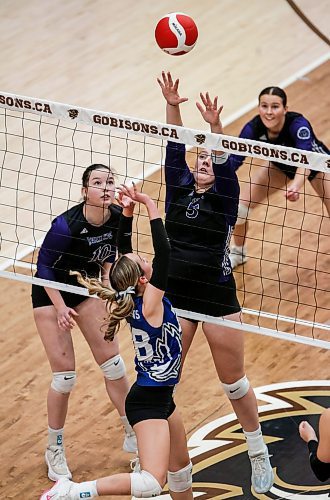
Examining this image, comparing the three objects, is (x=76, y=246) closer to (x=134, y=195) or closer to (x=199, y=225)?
(x=199, y=225)

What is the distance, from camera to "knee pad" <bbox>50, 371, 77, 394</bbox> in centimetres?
775

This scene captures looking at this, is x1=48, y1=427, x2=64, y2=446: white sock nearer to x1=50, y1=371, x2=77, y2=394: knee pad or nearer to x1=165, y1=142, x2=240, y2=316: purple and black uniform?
x1=50, y1=371, x2=77, y2=394: knee pad

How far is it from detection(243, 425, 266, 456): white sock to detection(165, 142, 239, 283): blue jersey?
41.8 inches

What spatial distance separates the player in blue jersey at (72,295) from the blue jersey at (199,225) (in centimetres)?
43

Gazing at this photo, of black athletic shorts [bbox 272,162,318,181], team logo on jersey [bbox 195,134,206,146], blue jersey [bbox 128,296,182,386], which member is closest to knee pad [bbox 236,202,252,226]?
black athletic shorts [bbox 272,162,318,181]

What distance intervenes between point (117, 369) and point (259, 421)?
116 cm

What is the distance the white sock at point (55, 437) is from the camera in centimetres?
793

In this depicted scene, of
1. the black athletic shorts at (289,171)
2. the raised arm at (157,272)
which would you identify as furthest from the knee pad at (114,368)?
the black athletic shorts at (289,171)

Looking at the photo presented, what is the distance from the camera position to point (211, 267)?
7.47m

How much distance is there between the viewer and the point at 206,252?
7469 millimetres

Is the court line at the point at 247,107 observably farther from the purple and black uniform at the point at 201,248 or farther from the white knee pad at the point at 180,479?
the white knee pad at the point at 180,479

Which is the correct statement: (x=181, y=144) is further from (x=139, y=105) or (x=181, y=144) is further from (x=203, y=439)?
(x=139, y=105)

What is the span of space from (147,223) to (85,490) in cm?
473

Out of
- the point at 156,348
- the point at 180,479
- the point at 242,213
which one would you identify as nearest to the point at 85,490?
the point at 180,479
